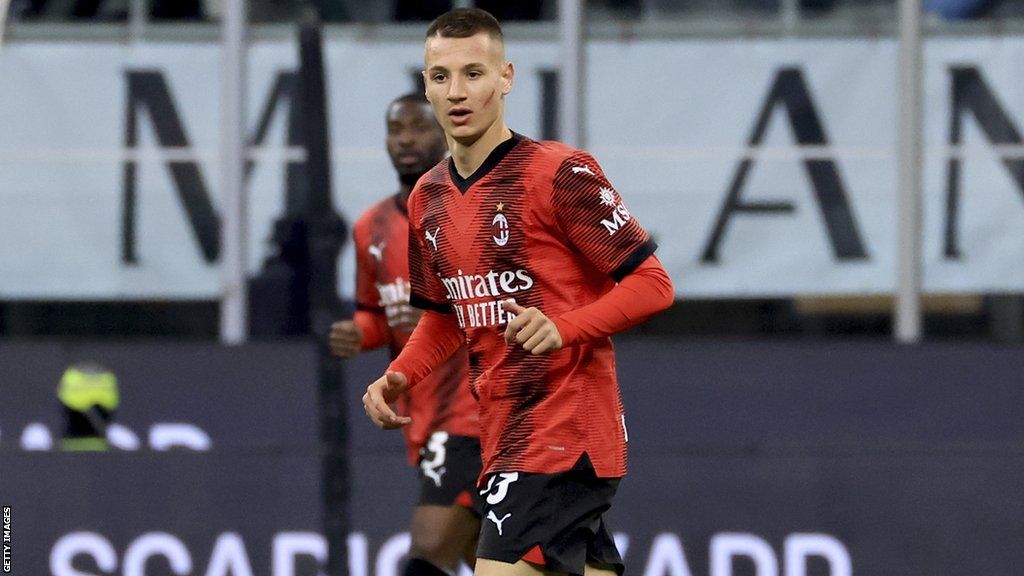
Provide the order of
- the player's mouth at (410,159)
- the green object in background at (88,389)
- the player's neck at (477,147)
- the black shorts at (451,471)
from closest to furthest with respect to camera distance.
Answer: the player's neck at (477,147) → the black shorts at (451,471) → the player's mouth at (410,159) → the green object in background at (88,389)

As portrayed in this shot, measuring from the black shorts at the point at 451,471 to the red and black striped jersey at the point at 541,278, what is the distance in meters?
1.35

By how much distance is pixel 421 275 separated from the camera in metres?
4.61

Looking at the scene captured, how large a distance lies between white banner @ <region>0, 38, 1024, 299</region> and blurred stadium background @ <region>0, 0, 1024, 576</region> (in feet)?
0.04

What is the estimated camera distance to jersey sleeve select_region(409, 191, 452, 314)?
4.54m

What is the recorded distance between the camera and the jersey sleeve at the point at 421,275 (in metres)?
4.54

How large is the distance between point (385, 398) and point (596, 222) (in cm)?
66

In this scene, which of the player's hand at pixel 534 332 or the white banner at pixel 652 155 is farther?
the white banner at pixel 652 155

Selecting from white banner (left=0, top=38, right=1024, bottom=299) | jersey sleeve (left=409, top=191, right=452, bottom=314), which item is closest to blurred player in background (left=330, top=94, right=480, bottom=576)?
jersey sleeve (left=409, top=191, right=452, bottom=314)

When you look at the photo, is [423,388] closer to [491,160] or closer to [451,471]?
[451,471]

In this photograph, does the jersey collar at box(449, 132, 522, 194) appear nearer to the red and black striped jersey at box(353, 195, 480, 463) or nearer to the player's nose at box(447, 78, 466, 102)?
the player's nose at box(447, 78, 466, 102)

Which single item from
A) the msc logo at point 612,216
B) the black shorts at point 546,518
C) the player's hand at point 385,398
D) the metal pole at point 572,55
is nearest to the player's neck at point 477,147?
the msc logo at point 612,216

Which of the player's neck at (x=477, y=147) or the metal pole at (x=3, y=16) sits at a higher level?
→ the metal pole at (x=3, y=16)

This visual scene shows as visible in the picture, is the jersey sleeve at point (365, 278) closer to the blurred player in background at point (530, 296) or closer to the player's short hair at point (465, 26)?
the blurred player in background at point (530, 296)

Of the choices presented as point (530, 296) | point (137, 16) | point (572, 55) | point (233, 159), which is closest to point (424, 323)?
point (530, 296)
